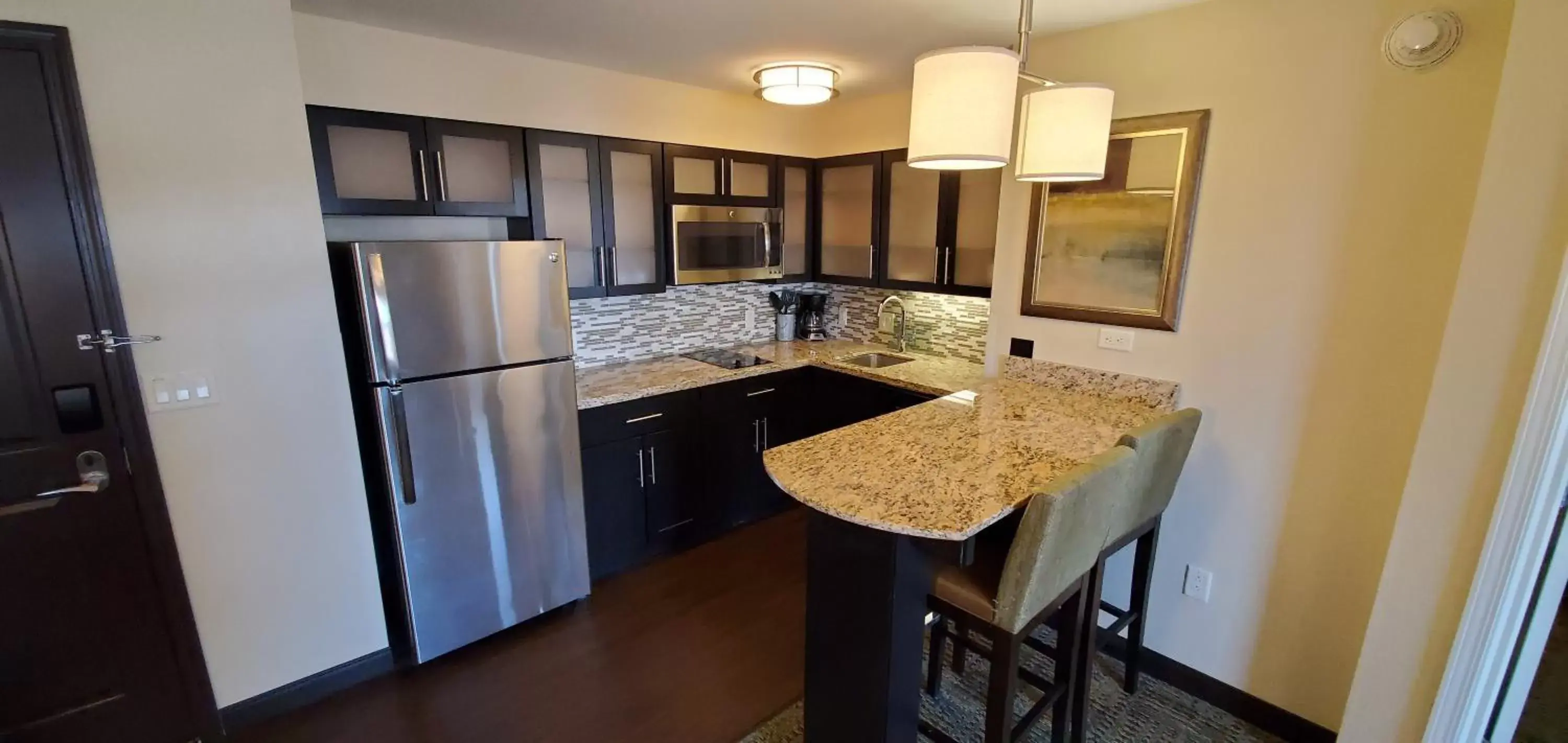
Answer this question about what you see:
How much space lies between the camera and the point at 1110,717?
82.7 inches

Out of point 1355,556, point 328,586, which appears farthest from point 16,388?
point 1355,556

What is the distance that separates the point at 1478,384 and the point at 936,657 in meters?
1.63

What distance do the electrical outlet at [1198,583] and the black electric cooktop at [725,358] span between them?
2.03 metres

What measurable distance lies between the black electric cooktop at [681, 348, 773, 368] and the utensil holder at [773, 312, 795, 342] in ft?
1.54

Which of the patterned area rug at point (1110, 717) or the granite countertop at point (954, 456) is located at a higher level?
the granite countertop at point (954, 456)

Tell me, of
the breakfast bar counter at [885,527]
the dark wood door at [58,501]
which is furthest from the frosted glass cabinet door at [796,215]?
the dark wood door at [58,501]

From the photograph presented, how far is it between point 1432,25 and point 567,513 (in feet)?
10.3

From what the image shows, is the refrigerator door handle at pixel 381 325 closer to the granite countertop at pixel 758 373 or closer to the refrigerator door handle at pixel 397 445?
the refrigerator door handle at pixel 397 445

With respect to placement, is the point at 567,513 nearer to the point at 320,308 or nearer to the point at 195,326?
the point at 320,308

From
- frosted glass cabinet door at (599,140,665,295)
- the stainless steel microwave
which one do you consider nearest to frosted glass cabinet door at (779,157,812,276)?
the stainless steel microwave

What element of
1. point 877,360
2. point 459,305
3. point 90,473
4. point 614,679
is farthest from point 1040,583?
point 90,473

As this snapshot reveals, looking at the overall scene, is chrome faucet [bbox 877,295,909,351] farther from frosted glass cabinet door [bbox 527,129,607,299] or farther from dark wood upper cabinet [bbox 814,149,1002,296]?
frosted glass cabinet door [bbox 527,129,607,299]

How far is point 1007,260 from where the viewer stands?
254 cm

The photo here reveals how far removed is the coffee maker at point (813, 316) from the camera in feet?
12.9
